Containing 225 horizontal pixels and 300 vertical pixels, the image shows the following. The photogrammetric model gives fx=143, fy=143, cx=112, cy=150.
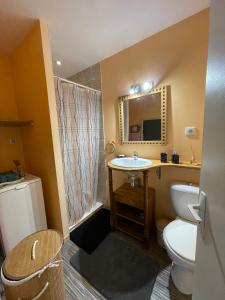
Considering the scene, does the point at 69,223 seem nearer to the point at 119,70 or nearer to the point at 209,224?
the point at 209,224

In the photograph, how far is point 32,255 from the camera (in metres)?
1.01

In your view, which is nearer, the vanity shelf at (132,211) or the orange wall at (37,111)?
the orange wall at (37,111)

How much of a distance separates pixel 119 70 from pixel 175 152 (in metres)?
1.35

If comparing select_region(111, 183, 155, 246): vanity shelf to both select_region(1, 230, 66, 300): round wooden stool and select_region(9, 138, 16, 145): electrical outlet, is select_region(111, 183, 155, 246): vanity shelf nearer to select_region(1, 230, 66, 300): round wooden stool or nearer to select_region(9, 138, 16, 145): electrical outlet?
select_region(1, 230, 66, 300): round wooden stool

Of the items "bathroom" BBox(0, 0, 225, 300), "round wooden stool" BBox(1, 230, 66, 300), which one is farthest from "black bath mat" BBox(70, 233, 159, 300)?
"round wooden stool" BBox(1, 230, 66, 300)

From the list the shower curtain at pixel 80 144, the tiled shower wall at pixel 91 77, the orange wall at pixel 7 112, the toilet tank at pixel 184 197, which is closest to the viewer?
the toilet tank at pixel 184 197

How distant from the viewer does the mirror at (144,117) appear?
173 centimetres

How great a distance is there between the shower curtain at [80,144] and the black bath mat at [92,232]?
14cm

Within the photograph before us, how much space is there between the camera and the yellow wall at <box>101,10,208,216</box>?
4.75ft

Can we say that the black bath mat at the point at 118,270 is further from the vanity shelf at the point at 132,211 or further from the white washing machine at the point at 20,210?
the white washing machine at the point at 20,210

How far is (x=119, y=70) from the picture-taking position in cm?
201

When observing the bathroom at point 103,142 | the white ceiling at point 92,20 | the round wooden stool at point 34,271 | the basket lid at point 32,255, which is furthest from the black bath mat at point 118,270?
the white ceiling at point 92,20

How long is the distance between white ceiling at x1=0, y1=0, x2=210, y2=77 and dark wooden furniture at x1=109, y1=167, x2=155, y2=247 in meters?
1.59

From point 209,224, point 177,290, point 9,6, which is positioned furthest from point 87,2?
point 177,290
